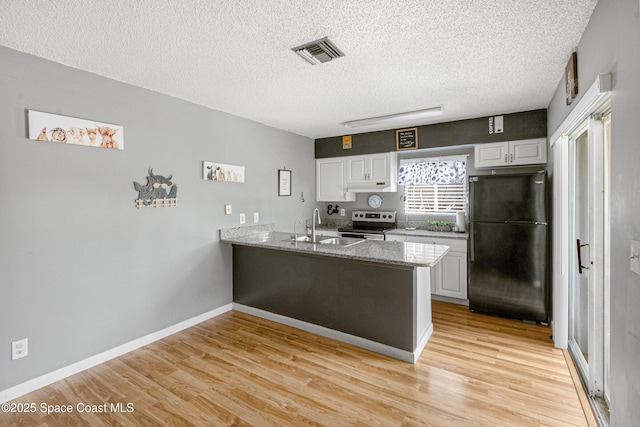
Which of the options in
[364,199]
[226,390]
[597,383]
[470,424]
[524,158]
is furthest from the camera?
[364,199]

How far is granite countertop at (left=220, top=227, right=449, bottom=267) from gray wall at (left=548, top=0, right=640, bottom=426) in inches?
42.1

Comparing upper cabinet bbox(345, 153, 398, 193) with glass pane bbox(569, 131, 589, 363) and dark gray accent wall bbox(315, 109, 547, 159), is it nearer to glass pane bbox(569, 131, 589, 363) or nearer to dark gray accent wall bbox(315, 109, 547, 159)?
dark gray accent wall bbox(315, 109, 547, 159)

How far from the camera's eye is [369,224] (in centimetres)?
497

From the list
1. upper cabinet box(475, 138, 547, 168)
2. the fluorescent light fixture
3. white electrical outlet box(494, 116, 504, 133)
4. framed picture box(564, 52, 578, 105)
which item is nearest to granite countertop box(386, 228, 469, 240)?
upper cabinet box(475, 138, 547, 168)

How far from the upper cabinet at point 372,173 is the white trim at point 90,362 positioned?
2818 millimetres

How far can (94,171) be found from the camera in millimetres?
2484

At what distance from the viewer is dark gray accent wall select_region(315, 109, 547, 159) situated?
3557mm

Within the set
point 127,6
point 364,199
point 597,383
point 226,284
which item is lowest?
point 597,383

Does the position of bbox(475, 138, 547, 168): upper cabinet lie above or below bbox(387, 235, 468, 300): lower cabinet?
above

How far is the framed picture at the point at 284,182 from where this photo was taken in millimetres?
4414

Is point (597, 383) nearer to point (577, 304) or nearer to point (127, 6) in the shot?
point (577, 304)

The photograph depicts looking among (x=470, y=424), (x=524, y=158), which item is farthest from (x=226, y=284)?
(x=524, y=158)

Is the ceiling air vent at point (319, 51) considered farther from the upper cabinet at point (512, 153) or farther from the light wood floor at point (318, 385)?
the upper cabinet at point (512, 153)

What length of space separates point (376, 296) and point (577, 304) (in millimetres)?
1721
